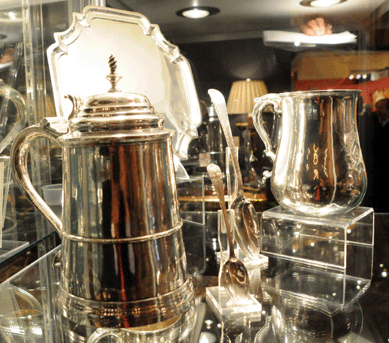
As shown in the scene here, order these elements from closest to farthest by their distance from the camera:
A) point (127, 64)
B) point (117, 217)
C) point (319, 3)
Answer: point (117, 217) → point (127, 64) → point (319, 3)

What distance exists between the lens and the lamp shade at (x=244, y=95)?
62.2 inches

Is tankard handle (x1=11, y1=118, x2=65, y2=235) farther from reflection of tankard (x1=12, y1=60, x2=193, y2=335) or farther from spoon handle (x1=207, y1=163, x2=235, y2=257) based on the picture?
spoon handle (x1=207, y1=163, x2=235, y2=257)

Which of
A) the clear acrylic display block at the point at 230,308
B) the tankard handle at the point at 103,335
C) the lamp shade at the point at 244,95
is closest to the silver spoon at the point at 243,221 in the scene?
the clear acrylic display block at the point at 230,308

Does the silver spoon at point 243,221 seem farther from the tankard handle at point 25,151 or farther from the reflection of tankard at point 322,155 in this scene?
the tankard handle at point 25,151

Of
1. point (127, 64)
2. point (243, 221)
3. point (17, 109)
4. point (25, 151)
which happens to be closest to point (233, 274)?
point (243, 221)

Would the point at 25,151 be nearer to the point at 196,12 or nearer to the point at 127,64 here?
the point at 127,64

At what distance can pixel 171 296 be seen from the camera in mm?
423

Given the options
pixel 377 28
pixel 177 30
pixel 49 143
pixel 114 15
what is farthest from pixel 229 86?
pixel 49 143

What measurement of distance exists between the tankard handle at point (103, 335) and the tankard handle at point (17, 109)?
38 cm

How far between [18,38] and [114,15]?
0.28 m

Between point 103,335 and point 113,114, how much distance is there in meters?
0.24

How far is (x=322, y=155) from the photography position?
1.89 ft

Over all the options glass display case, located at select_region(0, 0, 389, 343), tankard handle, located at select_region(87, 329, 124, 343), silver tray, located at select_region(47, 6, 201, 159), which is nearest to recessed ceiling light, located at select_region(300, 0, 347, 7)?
glass display case, located at select_region(0, 0, 389, 343)

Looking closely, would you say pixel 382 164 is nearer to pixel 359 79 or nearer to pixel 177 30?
pixel 359 79
